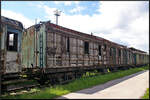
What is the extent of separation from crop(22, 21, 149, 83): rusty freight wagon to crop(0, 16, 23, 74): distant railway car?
147 centimetres

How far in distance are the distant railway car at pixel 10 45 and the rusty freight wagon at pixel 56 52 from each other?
1469 millimetres

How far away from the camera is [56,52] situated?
29.3 ft

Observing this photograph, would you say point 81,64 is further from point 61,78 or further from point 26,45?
point 26,45

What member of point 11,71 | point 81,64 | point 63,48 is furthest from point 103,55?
point 11,71

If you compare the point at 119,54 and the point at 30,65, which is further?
the point at 119,54

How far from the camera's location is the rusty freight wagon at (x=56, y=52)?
27.5ft

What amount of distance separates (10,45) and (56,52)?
2828 millimetres

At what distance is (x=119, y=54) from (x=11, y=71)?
15.7 meters

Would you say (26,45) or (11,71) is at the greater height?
(26,45)

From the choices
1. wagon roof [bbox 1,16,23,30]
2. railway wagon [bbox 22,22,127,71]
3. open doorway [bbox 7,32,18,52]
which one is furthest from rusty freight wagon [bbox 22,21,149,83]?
open doorway [bbox 7,32,18,52]

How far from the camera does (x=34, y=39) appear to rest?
357 inches

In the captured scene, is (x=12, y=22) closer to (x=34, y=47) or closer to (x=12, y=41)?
(x=12, y=41)

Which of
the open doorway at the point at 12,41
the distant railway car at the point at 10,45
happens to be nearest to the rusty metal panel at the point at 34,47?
the distant railway car at the point at 10,45

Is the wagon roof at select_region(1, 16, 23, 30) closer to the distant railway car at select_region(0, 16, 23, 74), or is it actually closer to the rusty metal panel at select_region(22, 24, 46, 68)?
the distant railway car at select_region(0, 16, 23, 74)
